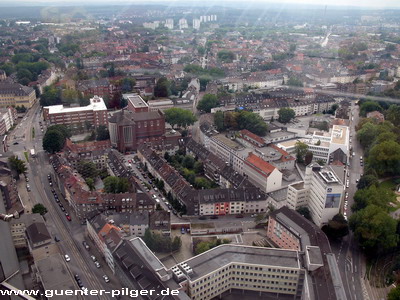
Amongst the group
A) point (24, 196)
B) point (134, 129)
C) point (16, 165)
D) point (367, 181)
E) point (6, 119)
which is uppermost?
point (134, 129)

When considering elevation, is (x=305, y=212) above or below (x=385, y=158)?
below

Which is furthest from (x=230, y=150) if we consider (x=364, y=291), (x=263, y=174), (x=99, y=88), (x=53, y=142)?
(x=99, y=88)

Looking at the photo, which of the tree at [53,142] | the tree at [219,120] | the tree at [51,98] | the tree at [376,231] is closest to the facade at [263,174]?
the tree at [376,231]

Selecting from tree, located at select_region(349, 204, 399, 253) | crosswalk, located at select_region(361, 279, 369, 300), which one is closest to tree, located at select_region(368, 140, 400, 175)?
tree, located at select_region(349, 204, 399, 253)

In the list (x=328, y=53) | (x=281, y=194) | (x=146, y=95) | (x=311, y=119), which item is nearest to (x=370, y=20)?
(x=328, y=53)

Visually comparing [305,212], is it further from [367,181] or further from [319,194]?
[367,181]
